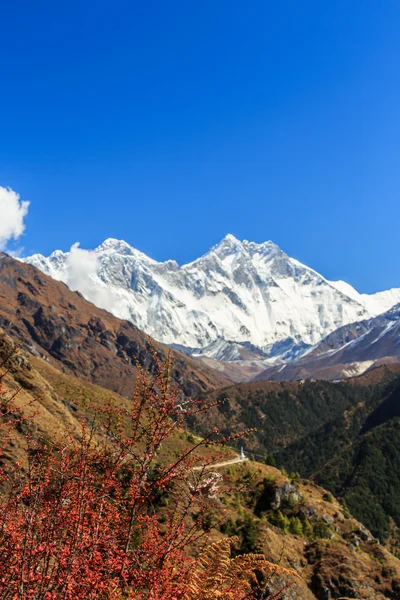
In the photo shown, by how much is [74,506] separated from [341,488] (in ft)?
620

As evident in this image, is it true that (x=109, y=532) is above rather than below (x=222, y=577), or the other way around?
below

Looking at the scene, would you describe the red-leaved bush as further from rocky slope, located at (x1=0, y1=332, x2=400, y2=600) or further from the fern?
rocky slope, located at (x1=0, y1=332, x2=400, y2=600)

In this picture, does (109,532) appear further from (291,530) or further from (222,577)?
(291,530)

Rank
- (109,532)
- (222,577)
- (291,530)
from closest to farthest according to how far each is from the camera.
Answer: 1. (222,577)
2. (109,532)
3. (291,530)

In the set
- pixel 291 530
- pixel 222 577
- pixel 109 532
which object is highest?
pixel 222 577

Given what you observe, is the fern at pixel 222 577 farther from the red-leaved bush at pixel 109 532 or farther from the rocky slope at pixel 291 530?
the rocky slope at pixel 291 530

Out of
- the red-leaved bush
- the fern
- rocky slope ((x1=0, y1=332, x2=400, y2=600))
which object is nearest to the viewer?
the red-leaved bush

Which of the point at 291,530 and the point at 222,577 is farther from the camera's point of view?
the point at 291,530

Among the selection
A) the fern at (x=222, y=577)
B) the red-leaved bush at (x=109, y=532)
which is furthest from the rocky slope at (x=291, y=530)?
the red-leaved bush at (x=109, y=532)

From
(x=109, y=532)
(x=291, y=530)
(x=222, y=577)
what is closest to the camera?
(x=222, y=577)

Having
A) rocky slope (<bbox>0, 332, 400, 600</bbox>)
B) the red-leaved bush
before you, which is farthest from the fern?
rocky slope (<bbox>0, 332, 400, 600</bbox>)

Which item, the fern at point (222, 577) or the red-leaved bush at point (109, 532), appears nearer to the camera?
the red-leaved bush at point (109, 532)

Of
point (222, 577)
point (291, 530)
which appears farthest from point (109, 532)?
point (291, 530)

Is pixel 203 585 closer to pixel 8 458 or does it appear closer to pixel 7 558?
pixel 7 558
